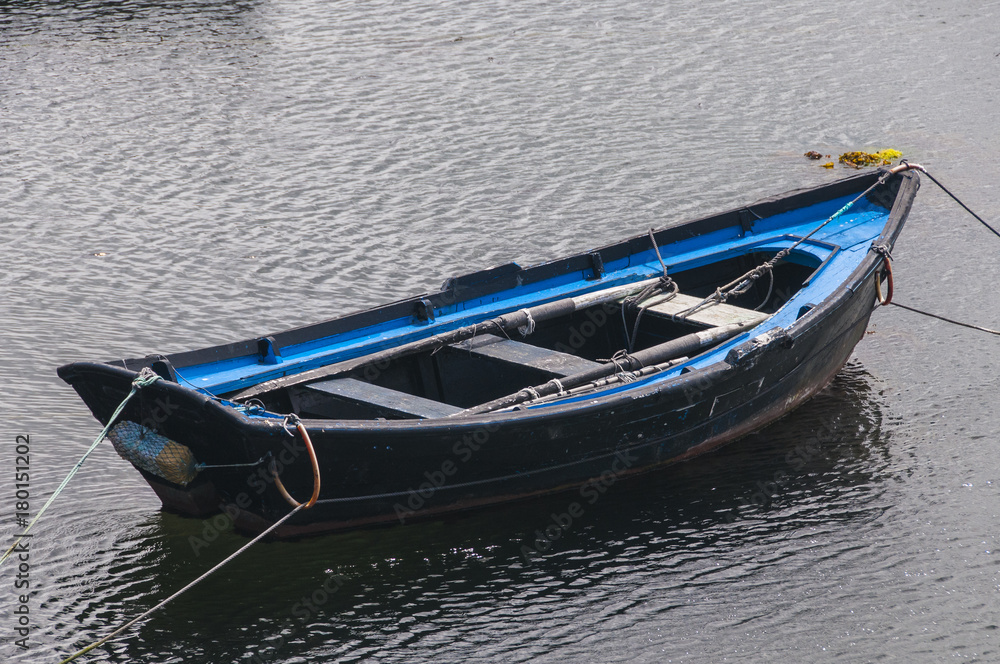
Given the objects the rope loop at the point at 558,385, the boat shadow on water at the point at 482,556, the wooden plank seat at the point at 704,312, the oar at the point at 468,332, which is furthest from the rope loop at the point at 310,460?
the wooden plank seat at the point at 704,312

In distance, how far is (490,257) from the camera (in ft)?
45.6

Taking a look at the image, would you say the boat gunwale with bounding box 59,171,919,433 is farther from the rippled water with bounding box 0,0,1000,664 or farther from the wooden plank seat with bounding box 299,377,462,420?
the rippled water with bounding box 0,0,1000,664

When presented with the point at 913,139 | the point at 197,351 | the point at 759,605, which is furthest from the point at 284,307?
the point at 913,139

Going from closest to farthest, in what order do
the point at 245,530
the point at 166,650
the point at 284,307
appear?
1. the point at 166,650
2. the point at 245,530
3. the point at 284,307

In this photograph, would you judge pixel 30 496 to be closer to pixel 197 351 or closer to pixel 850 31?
pixel 197 351

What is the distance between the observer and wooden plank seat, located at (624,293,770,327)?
986cm

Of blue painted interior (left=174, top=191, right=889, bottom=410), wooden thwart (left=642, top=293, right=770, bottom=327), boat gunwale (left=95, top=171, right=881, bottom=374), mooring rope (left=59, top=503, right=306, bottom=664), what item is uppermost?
boat gunwale (left=95, top=171, right=881, bottom=374)

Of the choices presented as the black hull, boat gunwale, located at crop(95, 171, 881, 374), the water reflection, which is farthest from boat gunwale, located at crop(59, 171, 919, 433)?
the water reflection

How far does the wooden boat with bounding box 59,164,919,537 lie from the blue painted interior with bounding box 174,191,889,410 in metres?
0.02

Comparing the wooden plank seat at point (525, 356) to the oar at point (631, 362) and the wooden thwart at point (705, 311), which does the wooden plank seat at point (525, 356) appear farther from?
the wooden thwart at point (705, 311)

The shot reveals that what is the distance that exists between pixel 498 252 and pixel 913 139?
27.6 feet

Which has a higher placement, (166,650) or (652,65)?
(652,65)

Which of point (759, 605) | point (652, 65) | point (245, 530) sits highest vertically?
point (652, 65)

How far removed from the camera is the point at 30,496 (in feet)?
29.7
